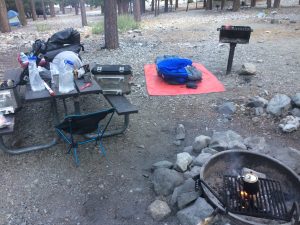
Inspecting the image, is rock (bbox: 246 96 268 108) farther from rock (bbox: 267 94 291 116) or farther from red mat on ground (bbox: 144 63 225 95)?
red mat on ground (bbox: 144 63 225 95)

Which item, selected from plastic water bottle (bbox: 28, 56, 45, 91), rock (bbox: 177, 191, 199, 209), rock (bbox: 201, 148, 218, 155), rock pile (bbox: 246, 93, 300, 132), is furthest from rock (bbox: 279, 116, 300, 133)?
plastic water bottle (bbox: 28, 56, 45, 91)

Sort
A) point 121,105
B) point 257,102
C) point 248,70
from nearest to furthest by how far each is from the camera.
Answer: point 121,105 < point 257,102 < point 248,70

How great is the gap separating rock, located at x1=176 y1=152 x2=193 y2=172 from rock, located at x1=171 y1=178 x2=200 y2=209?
286 millimetres

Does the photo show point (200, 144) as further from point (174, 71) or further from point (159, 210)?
point (174, 71)

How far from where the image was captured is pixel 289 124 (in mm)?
4465

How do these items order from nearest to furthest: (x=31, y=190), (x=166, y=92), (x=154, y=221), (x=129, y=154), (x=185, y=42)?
(x=154, y=221) < (x=31, y=190) < (x=129, y=154) < (x=166, y=92) < (x=185, y=42)

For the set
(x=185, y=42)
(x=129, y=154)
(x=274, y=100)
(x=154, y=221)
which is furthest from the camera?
(x=185, y=42)

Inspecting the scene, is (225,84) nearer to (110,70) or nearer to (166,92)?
(166,92)

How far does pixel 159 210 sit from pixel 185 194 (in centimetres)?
32

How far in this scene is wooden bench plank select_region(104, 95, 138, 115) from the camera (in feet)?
13.5

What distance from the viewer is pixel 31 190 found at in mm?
3469

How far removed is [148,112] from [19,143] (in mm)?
2248

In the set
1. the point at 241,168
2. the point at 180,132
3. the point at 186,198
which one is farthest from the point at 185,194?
the point at 180,132

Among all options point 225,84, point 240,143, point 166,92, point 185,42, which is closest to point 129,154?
point 240,143
